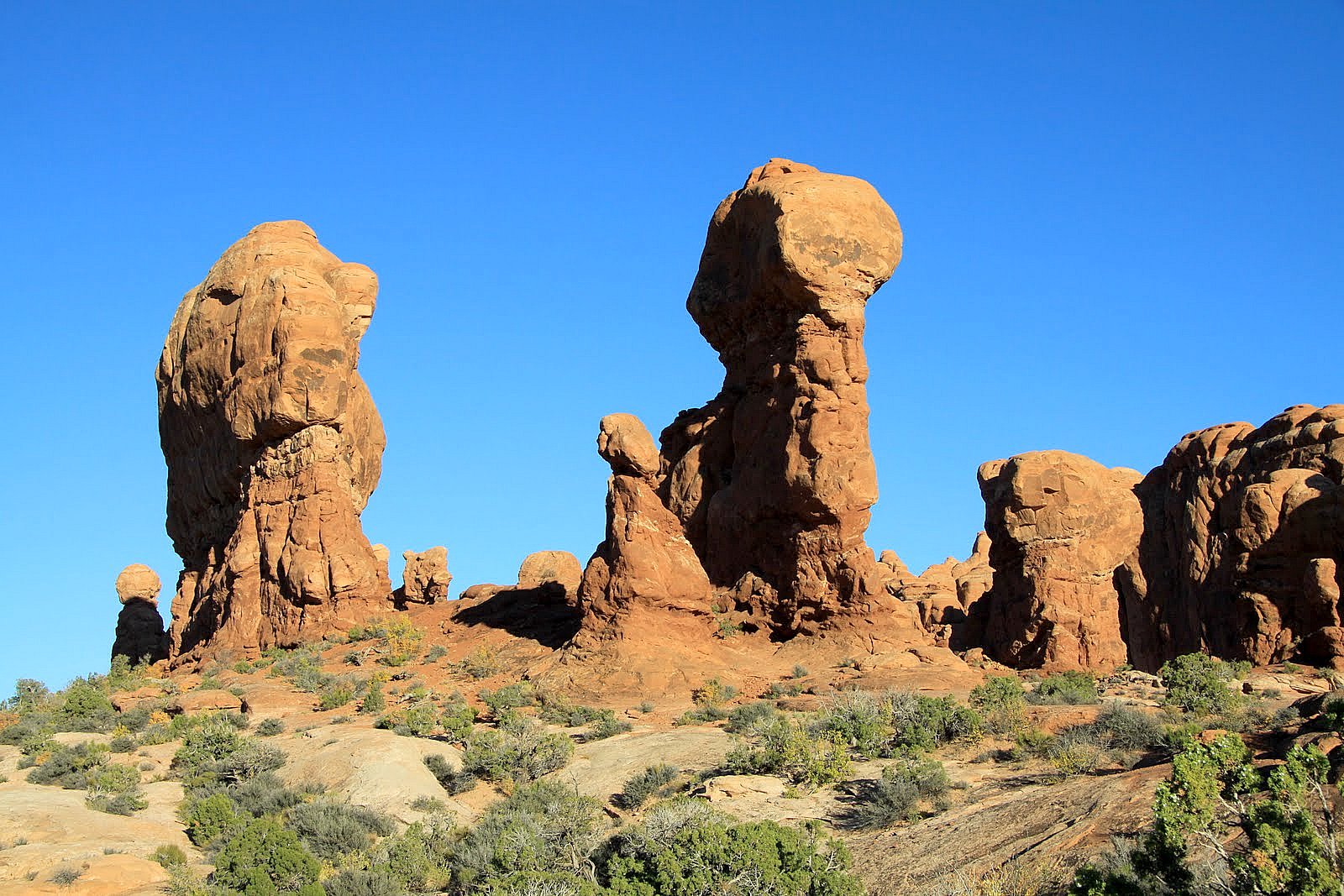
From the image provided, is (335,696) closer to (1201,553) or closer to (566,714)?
(566,714)

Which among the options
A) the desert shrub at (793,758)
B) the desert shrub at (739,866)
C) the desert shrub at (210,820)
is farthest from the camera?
the desert shrub at (210,820)

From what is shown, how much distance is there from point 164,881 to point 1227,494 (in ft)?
98.2

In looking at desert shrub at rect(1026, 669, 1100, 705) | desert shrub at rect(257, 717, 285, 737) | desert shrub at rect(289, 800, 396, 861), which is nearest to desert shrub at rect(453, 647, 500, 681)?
desert shrub at rect(257, 717, 285, 737)

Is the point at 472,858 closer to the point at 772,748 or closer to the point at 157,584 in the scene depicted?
the point at 772,748

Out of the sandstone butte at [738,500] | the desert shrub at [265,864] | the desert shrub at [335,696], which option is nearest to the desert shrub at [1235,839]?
the desert shrub at [265,864]

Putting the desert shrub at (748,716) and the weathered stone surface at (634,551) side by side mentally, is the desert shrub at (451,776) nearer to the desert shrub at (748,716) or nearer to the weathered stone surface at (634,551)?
the desert shrub at (748,716)

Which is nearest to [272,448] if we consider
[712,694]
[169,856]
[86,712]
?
[86,712]

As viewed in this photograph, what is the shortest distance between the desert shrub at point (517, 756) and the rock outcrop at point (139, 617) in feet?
63.0

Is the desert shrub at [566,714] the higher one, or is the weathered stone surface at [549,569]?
the weathered stone surface at [549,569]

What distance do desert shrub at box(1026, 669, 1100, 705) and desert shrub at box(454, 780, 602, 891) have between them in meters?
7.96

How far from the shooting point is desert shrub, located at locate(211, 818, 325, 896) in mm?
15688

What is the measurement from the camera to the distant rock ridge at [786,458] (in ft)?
89.6

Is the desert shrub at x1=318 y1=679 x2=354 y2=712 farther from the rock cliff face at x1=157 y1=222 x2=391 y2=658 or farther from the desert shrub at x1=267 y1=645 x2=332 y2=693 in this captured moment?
the rock cliff face at x1=157 y1=222 x2=391 y2=658

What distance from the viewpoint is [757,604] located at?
2903 cm
